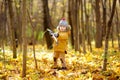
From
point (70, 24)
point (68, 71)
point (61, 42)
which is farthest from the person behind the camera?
point (70, 24)

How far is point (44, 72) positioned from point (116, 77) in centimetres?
259

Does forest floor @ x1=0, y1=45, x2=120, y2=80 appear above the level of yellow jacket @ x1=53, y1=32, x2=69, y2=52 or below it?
below

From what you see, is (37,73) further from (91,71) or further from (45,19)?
(45,19)

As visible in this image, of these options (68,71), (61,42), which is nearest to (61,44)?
(61,42)

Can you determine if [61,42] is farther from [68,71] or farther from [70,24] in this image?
[70,24]

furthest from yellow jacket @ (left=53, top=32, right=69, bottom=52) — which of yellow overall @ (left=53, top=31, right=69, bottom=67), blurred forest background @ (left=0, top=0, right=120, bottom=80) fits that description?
blurred forest background @ (left=0, top=0, right=120, bottom=80)

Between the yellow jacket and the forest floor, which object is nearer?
the forest floor

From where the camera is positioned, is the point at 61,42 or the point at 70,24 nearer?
the point at 61,42

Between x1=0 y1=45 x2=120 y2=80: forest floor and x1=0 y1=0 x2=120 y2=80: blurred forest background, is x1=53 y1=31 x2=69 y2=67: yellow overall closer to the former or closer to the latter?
x1=0 y1=45 x2=120 y2=80: forest floor

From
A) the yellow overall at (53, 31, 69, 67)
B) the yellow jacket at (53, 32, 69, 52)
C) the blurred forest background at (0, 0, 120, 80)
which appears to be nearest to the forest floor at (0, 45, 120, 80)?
the blurred forest background at (0, 0, 120, 80)

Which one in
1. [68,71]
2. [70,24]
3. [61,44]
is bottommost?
[68,71]

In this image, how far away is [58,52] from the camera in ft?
37.9

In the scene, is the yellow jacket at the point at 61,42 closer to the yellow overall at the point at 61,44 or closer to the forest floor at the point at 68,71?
the yellow overall at the point at 61,44

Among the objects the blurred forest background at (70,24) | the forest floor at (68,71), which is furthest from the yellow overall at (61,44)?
the blurred forest background at (70,24)
